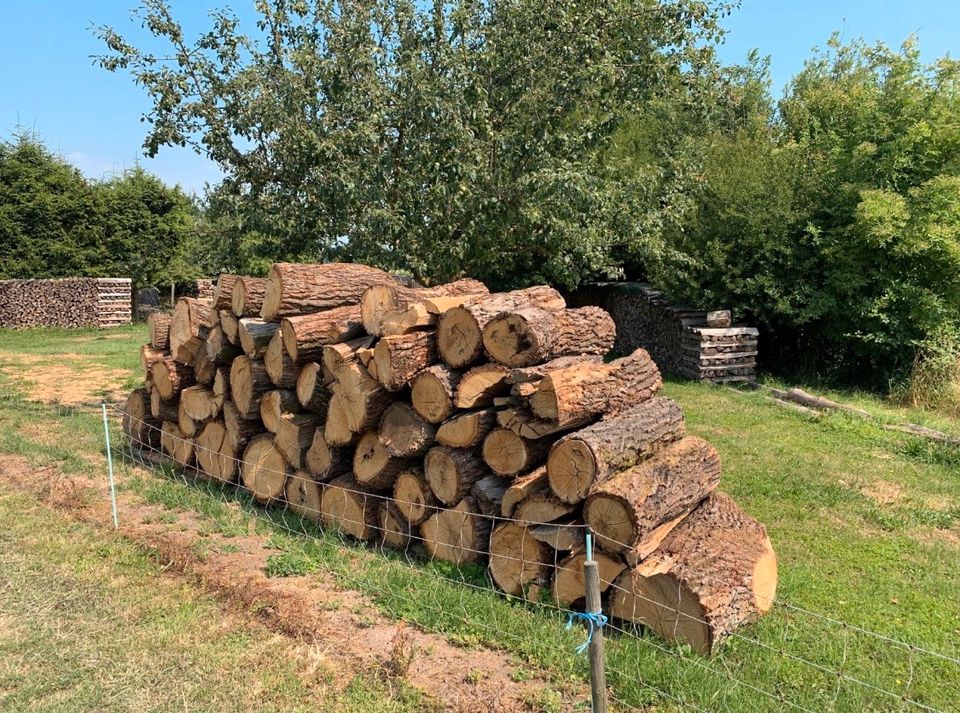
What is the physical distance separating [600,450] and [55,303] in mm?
23382

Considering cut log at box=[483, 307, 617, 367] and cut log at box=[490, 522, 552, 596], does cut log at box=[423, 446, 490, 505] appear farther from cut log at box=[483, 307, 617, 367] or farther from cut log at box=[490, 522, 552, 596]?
cut log at box=[483, 307, 617, 367]

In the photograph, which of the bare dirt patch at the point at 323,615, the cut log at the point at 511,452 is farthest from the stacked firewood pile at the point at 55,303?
the cut log at the point at 511,452

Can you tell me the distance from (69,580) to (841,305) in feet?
36.8

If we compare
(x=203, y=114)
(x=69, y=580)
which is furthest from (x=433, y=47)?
(x=69, y=580)

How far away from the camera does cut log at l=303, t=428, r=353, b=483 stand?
535 centimetres

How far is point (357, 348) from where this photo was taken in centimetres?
518

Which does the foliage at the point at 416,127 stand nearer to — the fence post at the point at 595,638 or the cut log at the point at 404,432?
the cut log at the point at 404,432

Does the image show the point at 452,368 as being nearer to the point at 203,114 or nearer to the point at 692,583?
the point at 692,583

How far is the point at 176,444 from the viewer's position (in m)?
6.98

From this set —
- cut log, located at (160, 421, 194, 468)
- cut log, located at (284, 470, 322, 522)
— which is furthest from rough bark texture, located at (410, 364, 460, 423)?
cut log, located at (160, 421, 194, 468)

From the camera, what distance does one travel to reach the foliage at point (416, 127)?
7.88 metres

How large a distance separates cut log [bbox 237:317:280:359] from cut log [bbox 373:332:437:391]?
1402 millimetres

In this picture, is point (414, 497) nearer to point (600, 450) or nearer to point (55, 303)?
point (600, 450)

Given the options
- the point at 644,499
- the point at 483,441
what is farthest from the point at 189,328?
the point at 644,499
